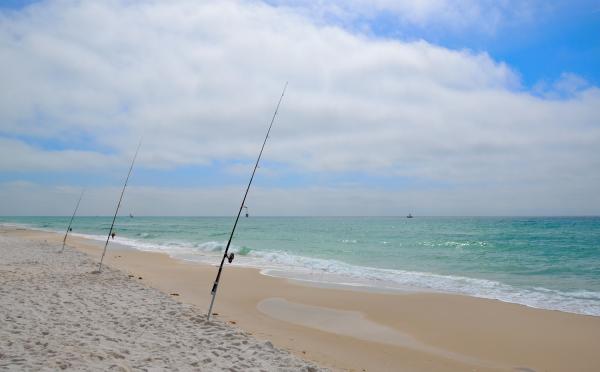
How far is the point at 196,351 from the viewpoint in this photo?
5293 millimetres

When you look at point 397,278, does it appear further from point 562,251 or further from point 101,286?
point 562,251

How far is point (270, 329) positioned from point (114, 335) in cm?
286

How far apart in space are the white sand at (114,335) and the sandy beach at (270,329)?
1 cm

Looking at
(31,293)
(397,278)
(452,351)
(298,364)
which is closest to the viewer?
(298,364)

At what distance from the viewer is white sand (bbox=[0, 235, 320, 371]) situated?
4578mm

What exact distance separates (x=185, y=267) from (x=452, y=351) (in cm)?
1230

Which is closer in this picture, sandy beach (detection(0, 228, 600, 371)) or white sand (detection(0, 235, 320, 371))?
white sand (detection(0, 235, 320, 371))

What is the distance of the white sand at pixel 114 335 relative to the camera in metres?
4.58

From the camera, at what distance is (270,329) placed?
297 inches

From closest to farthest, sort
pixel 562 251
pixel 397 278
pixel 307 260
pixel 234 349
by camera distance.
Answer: pixel 234 349 → pixel 397 278 → pixel 307 260 → pixel 562 251

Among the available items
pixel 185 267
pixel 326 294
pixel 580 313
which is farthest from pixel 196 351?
pixel 185 267

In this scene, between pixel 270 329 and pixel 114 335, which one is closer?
pixel 114 335

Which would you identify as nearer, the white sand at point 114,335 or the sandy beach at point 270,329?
the white sand at point 114,335

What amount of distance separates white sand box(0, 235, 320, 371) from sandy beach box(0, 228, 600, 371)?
0.05 ft
